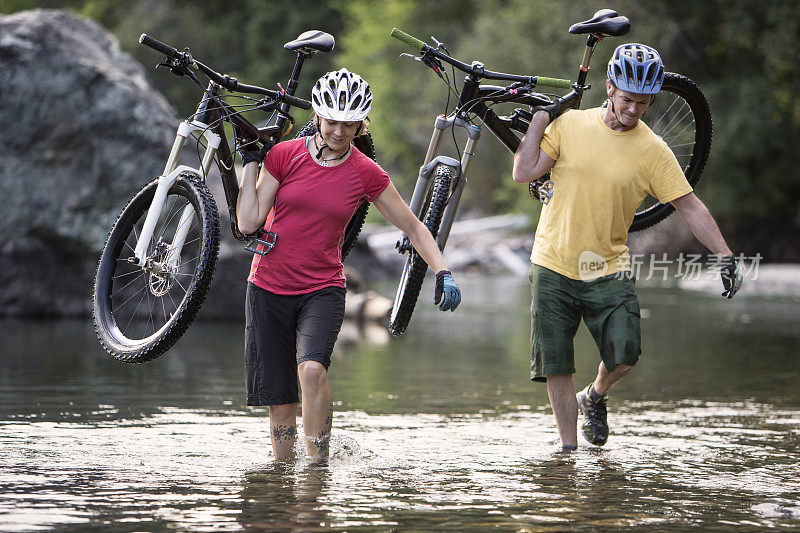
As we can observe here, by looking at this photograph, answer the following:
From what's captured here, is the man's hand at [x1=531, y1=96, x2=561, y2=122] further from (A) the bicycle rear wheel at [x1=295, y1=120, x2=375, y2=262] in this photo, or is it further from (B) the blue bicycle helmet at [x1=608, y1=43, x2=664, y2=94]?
(A) the bicycle rear wheel at [x1=295, y1=120, x2=375, y2=262]

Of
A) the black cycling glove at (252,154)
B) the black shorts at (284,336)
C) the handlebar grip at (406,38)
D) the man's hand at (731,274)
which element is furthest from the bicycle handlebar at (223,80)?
the man's hand at (731,274)

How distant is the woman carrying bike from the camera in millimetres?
6637

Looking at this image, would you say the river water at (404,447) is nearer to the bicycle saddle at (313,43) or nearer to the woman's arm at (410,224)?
the woman's arm at (410,224)

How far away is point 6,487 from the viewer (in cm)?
620

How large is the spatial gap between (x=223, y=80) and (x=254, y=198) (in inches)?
30.9

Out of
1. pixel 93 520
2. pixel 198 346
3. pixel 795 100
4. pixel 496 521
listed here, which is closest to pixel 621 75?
pixel 496 521

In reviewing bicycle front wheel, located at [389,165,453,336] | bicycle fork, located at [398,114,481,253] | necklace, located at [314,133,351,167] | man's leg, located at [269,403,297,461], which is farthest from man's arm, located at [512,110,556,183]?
man's leg, located at [269,403,297,461]

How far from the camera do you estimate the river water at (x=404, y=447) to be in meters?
5.78

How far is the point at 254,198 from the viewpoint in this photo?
6.66 m

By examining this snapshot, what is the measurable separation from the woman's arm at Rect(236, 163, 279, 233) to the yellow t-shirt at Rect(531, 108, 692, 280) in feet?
5.49

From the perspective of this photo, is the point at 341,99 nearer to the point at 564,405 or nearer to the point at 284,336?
the point at 284,336

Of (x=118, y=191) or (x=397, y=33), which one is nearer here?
(x=397, y=33)

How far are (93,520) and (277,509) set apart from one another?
84 centimetres

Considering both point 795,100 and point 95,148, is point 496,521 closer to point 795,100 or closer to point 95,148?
point 95,148
